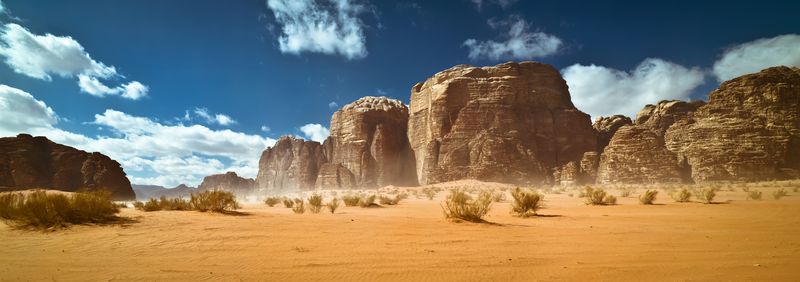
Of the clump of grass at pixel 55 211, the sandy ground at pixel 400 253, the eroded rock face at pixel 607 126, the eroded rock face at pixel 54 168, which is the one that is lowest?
the sandy ground at pixel 400 253

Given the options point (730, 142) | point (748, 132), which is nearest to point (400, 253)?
point (730, 142)

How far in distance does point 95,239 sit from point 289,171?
8090cm

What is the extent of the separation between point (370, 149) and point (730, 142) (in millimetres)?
49733

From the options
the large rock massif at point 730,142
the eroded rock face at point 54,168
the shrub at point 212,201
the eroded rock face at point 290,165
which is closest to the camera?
the shrub at point 212,201

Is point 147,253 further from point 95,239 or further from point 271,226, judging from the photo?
point 271,226

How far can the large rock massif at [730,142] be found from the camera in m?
38.1

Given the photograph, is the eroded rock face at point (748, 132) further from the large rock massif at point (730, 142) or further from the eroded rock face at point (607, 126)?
the eroded rock face at point (607, 126)

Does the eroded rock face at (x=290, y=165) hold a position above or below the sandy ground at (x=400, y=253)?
above

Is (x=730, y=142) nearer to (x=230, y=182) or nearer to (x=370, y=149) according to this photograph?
(x=370, y=149)

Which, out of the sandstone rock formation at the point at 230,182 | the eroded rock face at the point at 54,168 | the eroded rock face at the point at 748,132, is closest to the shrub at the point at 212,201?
the eroded rock face at the point at 54,168

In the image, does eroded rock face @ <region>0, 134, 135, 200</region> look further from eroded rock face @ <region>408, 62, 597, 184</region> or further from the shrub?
eroded rock face @ <region>408, 62, 597, 184</region>

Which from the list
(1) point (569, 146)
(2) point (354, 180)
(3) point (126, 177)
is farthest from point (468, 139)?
(3) point (126, 177)

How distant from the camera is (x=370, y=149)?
2717 inches

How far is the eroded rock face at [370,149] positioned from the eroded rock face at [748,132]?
38696 millimetres
